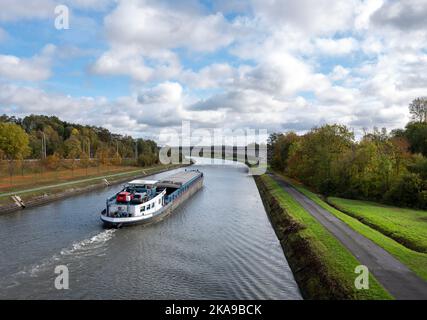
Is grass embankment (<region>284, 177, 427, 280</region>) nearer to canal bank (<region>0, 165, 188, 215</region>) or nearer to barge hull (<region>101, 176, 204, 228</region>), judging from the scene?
barge hull (<region>101, 176, 204, 228</region>)

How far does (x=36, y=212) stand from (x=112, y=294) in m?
25.7

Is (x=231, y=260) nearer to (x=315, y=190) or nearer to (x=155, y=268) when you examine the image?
(x=155, y=268)

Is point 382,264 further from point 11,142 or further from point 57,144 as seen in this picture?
point 57,144

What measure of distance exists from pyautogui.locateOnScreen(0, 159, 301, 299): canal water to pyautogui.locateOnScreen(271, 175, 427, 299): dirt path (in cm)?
438

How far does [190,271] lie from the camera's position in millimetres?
22031

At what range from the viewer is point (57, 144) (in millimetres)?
107438

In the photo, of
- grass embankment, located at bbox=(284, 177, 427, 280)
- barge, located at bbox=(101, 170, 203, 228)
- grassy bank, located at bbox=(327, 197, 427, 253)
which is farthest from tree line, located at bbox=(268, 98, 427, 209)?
barge, located at bbox=(101, 170, 203, 228)

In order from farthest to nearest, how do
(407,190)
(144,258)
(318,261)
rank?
(407,190) → (144,258) → (318,261)

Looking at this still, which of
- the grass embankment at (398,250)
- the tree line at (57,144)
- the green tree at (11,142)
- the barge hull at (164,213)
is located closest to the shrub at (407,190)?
the grass embankment at (398,250)

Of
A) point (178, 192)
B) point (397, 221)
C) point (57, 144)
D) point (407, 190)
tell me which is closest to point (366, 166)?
point (407, 190)

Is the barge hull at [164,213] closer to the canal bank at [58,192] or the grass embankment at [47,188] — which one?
the canal bank at [58,192]

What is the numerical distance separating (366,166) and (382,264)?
1344 inches

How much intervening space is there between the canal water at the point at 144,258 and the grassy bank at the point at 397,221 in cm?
853
